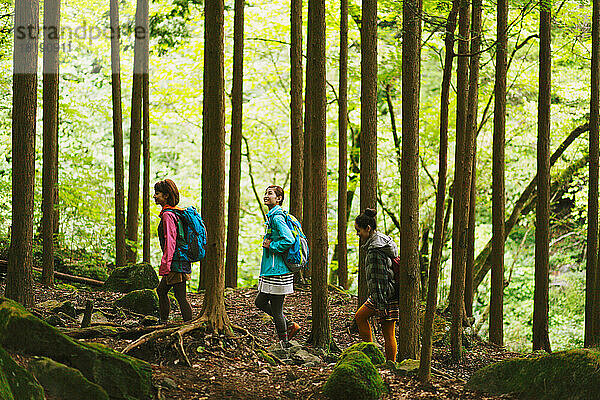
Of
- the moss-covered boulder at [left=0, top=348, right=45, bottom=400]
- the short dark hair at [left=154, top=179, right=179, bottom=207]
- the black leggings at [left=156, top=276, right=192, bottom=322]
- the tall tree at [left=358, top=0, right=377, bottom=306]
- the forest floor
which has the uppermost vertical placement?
the tall tree at [left=358, top=0, right=377, bottom=306]

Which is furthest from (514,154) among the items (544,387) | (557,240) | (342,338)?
(544,387)

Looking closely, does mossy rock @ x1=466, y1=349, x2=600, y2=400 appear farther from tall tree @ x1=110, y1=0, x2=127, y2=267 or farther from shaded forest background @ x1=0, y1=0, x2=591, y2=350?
shaded forest background @ x1=0, y1=0, x2=591, y2=350

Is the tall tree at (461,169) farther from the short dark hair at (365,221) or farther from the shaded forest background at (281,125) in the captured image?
the shaded forest background at (281,125)

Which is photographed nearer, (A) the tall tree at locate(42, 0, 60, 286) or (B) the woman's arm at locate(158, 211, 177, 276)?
(B) the woman's arm at locate(158, 211, 177, 276)

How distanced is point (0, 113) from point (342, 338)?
11.4 m

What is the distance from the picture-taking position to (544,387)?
4.61 metres

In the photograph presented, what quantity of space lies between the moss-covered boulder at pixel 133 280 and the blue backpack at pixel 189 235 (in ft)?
11.6

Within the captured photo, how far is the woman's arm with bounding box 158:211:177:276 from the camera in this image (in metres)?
6.54

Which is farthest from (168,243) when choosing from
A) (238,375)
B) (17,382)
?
(17,382)

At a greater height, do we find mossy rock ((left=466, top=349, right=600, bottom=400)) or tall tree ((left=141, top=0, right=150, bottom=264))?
tall tree ((left=141, top=0, right=150, bottom=264))

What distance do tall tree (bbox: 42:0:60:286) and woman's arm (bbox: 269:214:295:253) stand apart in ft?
16.1

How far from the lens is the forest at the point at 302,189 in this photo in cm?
534

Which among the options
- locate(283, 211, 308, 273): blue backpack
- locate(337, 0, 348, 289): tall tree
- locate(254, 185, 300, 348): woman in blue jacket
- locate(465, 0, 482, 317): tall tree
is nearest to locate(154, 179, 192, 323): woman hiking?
locate(254, 185, 300, 348): woman in blue jacket

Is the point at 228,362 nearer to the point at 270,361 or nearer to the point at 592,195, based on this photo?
the point at 270,361
